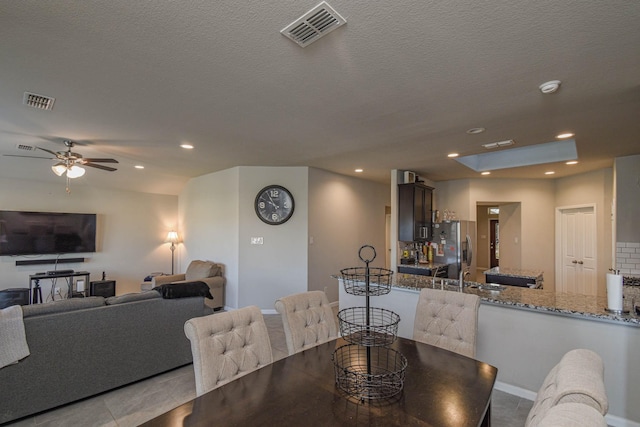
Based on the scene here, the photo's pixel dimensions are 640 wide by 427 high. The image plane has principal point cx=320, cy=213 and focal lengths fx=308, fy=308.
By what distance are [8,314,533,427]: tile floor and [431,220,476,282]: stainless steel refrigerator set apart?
10.3 ft

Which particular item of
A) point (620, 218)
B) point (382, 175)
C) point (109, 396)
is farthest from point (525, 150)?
point (109, 396)

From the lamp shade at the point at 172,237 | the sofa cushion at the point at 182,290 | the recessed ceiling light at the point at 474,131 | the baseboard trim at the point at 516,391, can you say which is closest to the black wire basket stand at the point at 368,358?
the baseboard trim at the point at 516,391

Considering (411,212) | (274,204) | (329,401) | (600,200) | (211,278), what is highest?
(600,200)

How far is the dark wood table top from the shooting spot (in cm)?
108

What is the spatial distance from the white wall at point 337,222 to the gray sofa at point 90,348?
2.59m

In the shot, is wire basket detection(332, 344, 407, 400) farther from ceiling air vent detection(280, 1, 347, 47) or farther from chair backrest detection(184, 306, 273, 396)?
ceiling air vent detection(280, 1, 347, 47)

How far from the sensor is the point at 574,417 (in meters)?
0.70

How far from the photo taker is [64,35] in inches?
67.1

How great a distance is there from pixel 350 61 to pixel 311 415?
1865 millimetres

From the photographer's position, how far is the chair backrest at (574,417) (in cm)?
68

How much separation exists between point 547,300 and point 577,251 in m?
4.38

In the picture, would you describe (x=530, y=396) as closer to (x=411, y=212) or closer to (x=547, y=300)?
(x=547, y=300)

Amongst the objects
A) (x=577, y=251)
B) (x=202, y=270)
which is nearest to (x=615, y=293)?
(x=577, y=251)

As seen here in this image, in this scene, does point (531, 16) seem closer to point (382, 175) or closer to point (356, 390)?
point (356, 390)
